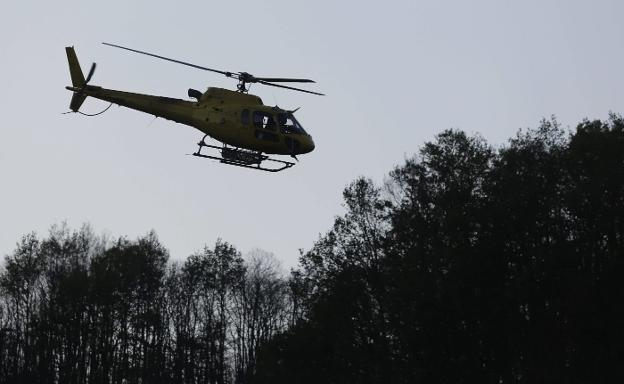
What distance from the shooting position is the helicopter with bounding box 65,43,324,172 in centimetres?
3978

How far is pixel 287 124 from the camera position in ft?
132

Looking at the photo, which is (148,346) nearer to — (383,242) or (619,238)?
(383,242)

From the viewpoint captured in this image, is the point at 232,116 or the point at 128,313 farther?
the point at 128,313

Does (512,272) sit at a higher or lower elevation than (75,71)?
lower

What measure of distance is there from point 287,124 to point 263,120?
99cm

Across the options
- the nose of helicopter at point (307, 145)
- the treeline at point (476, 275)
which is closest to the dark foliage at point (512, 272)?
the treeline at point (476, 275)

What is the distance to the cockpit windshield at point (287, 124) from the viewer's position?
132 feet

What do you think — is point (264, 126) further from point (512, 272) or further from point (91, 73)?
point (512, 272)

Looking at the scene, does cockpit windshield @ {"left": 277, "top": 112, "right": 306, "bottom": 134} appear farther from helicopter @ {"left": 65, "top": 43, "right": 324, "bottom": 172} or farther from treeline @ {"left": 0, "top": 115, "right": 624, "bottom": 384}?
treeline @ {"left": 0, "top": 115, "right": 624, "bottom": 384}

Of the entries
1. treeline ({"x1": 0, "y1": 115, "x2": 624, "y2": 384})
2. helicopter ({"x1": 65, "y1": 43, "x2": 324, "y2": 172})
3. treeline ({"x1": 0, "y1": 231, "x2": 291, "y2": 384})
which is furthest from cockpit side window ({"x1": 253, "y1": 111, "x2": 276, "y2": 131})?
treeline ({"x1": 0, "y1": 231, "x2": 291, "y2": 384})

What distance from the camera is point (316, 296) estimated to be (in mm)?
50344

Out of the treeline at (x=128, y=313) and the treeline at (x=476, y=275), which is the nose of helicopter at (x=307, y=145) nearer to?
Answer: the treeline at (x=476, y=275)

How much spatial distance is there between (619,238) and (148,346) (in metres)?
39.6

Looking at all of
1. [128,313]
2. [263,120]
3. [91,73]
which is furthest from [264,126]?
[128,313]
